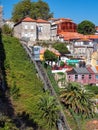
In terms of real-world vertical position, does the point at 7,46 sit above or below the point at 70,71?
above

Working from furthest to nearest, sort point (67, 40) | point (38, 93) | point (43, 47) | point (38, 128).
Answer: point (67, 40)
point (43, 47)
point (38, 93)
point (38, 128)

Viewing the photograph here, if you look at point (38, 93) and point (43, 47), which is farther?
point (43, 47)

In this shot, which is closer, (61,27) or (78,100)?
(78,100)

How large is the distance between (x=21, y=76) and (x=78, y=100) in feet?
18.3

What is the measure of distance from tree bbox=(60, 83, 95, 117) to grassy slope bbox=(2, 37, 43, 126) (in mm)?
2651

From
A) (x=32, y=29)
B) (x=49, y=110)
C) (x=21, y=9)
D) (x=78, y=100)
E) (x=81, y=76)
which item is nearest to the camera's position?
(x=49, y=110)

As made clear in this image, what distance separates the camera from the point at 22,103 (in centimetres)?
3541

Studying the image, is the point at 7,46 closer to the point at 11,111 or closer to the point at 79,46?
the point at 11,111

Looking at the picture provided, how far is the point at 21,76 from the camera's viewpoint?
41.7 metres

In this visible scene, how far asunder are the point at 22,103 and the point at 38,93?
2.67 meters

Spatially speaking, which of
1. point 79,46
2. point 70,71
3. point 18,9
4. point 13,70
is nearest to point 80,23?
point 18,9

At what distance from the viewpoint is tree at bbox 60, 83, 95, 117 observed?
130 feet

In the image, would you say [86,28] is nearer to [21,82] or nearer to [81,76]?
[81,76]

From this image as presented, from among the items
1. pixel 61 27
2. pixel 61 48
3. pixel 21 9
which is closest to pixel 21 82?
pixel 61 48
